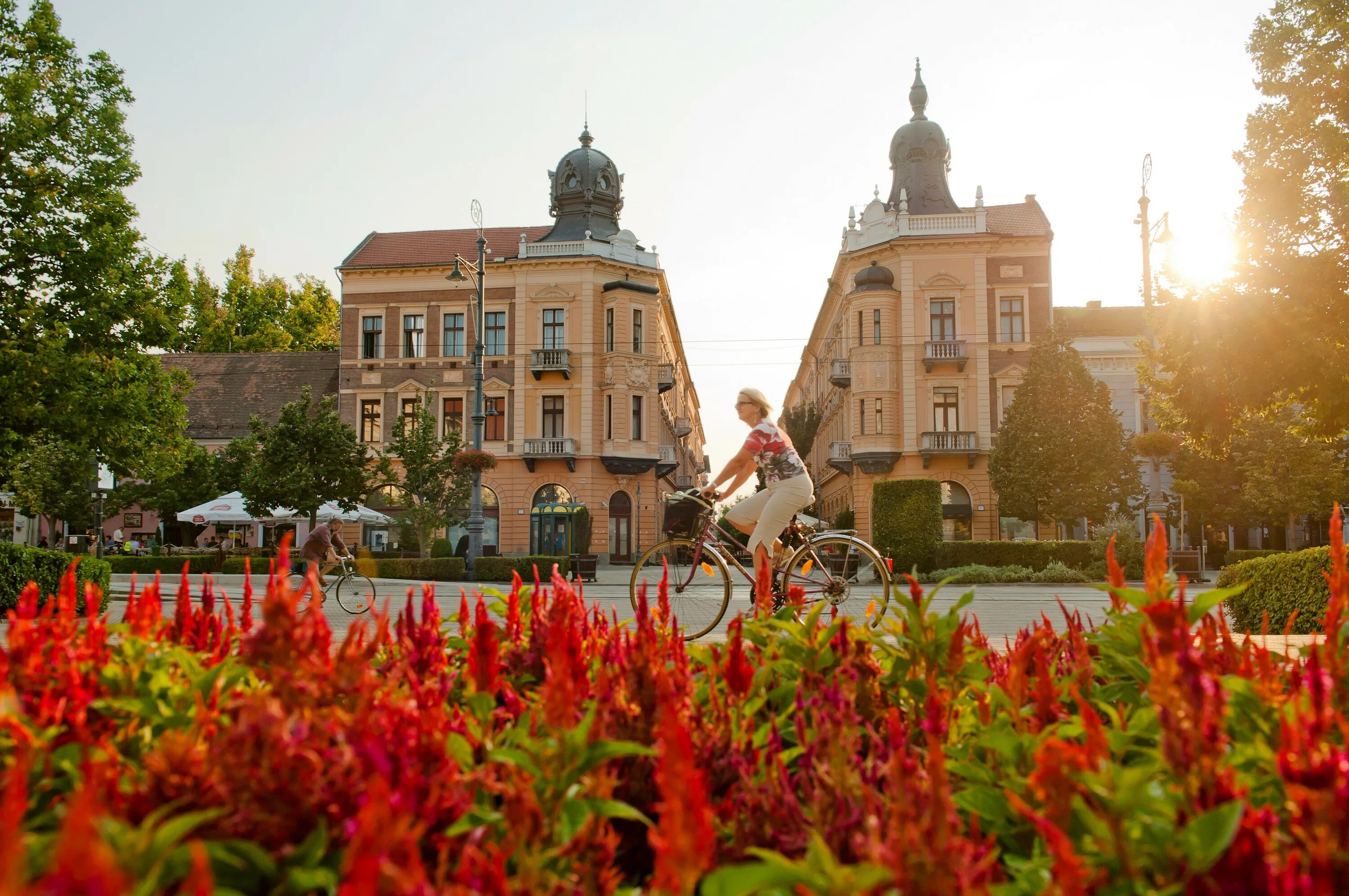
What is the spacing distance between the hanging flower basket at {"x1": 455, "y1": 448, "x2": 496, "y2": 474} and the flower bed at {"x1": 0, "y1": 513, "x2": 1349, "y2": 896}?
23.3 meters

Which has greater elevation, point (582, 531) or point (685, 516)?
point (685, 516)

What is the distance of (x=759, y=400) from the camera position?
780cm

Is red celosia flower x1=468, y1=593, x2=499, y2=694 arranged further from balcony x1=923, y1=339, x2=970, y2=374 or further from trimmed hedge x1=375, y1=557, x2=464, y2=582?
balcony x1=923, y1=339, x2=970, y2=374

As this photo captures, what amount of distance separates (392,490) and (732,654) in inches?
1622

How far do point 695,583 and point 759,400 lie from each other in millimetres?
1755

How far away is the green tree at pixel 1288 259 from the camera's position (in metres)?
15.8

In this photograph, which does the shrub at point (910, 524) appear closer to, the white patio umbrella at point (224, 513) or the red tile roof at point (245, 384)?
the white patio umbrella at point (224, 513)

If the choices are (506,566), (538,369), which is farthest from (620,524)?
(506,566)

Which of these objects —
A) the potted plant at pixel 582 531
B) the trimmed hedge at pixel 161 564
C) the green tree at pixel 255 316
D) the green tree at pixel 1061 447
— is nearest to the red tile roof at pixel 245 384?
the green tree at pixel 255 316

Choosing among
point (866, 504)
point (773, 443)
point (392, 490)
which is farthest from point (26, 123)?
point (866, 504)

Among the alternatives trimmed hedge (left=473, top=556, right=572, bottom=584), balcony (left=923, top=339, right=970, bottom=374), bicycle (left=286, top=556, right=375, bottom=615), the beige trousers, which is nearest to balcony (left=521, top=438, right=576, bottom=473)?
trimmed hedge (left=473, top=556, right=572, bottom=584)

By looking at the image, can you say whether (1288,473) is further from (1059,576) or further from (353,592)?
(353,592)

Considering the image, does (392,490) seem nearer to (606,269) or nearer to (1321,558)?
(606,269)

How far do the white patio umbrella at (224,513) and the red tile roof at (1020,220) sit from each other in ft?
103
